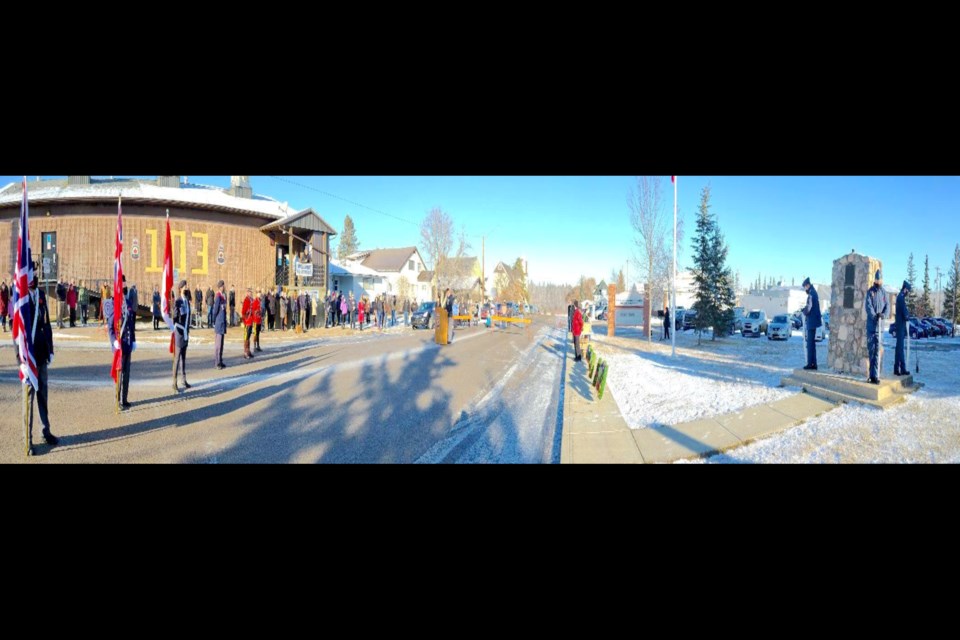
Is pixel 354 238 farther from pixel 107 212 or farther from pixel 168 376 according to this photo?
pixel 168 376

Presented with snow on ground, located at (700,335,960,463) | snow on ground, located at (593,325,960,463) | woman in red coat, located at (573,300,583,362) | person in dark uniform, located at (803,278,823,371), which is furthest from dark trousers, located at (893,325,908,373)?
woman in red coat, located at (573,300,583,362)

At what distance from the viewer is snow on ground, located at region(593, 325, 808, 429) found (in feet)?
21.1

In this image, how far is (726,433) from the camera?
17.1ft

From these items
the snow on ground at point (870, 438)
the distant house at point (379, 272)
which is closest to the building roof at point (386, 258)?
the distant house at point (379, 272)

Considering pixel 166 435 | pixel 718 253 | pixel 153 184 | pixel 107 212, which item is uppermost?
pixel 153 184

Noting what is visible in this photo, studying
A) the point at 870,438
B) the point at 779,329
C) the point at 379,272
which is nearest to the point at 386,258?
the point at 379,272

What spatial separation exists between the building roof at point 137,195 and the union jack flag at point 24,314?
2116 centimetres

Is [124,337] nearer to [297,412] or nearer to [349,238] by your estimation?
[297,412]

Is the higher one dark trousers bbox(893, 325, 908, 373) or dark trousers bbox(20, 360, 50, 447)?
dark trousers bbox(893, 325, 908, 373)

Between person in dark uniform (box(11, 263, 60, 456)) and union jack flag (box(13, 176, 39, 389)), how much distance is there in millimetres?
36

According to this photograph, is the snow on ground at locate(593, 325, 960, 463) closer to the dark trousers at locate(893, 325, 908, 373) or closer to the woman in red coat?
the dark trousers at locate(893, 325, 908, 373)

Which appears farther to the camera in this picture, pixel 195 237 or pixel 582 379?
pixel 195 237
